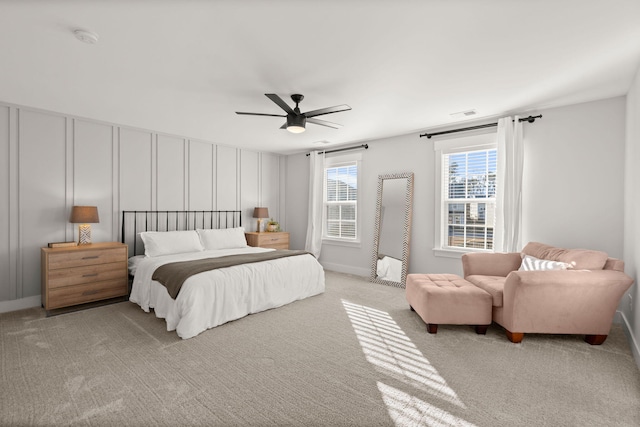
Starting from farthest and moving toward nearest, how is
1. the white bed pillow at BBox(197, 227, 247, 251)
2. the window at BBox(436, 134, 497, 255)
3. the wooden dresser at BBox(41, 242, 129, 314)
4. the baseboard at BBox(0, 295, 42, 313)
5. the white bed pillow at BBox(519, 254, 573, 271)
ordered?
the white bed pillow at BBox(197, 227, 247, 251) → the window at BBox(436, 134, 497, 255) → the baseboard at BBox(0, 295, 42, 313) → the wooden dresser at BBox(41, 242, 129, 314) → the white bed pillow at BBox(519, 254, 573, 271)

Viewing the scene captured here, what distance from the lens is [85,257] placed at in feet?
12.7

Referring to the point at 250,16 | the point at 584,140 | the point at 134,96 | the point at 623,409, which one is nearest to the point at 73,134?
the point at 134,96

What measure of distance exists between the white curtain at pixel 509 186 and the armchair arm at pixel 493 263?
286 millimetres

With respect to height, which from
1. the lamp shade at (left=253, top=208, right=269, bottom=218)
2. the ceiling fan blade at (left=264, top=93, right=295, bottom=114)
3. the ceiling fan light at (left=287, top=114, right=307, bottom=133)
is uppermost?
the ceiling fan blade at (left=264, top=93, right=295, bottom=114)

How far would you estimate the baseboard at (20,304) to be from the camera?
3788 millimetres

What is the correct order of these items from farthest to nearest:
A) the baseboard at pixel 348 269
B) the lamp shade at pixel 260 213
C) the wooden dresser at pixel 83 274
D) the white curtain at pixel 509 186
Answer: the lamp shade at pixel 260 213, the baseboard at pixel 348 269, the white curtain at pixel 509 186, the wooden dresser at pixel 83 274

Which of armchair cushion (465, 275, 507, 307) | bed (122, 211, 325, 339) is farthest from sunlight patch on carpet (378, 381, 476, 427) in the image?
bed (122, 211, 325, 339)

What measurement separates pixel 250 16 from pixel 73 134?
12.0 feet

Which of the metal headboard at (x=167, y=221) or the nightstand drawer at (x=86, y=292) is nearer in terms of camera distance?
the nightstand drawer at (x=86, y=292)

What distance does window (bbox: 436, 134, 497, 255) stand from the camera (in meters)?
4.43

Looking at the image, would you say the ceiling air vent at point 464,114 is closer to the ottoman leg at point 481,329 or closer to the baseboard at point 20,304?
the ottoman leg at point 481,329

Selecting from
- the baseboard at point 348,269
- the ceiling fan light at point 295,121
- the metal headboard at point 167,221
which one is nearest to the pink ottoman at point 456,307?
the ceiling fan light at point 295,121

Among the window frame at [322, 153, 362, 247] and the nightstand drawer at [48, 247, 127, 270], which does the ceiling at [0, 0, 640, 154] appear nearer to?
the nightstand drawer at [48, 247, 127, 270]

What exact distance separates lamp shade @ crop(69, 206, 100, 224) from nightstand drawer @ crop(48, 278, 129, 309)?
2.68ft
